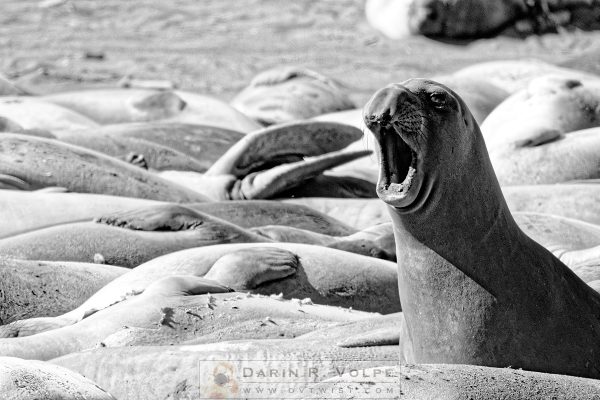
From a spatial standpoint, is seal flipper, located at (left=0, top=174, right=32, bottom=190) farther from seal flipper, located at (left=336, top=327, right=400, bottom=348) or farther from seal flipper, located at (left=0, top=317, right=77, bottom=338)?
seal flipper, located at (left=336, top=327, right=400, bottom=348)

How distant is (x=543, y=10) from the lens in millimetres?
15609

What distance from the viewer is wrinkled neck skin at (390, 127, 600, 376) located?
380cm

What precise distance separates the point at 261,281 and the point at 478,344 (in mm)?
1877

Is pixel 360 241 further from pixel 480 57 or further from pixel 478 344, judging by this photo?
pixel 480 57

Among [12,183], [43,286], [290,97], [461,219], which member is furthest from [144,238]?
[290,97]

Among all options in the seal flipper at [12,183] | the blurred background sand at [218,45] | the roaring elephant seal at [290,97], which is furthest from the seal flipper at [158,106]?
the seal flipper at [12,183]

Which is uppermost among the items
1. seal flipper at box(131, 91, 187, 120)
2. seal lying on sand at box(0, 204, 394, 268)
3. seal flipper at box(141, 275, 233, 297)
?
seal flipper at box(141, 275, 233, 297)

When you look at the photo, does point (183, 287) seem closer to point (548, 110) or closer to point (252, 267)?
point (252, 267)

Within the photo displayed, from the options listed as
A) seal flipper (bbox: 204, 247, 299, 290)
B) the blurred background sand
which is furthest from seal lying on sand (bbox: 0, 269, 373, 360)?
the blurred background sand

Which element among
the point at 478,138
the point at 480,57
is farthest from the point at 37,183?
the point at 480,57

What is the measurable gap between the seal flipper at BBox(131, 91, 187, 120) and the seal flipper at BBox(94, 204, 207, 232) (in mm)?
3943

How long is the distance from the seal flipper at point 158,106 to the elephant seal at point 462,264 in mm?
6781

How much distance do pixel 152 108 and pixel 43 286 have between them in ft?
16.5

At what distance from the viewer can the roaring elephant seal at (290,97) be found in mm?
11023
